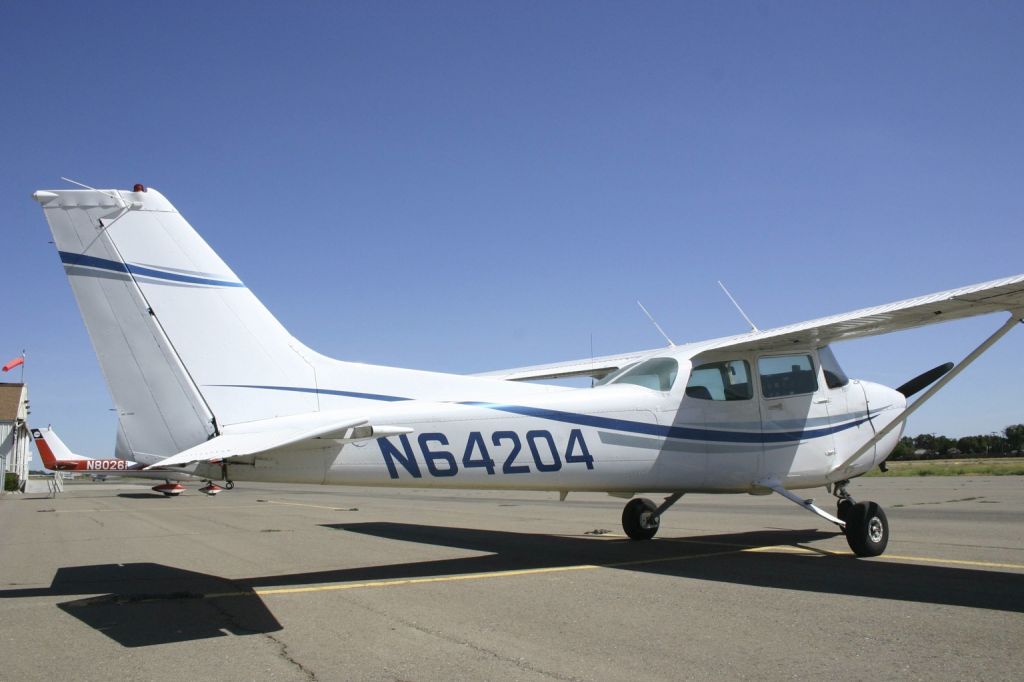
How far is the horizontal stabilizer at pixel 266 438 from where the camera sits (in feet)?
18.9

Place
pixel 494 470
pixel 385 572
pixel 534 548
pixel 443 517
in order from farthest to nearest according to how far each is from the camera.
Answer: pixel 443 517 → pixel 534 548 → pixel 385 572 → pixel 494 470

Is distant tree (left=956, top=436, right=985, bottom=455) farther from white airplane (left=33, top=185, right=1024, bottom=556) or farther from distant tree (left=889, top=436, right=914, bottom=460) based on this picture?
white airplane (left=33, top=185, right=1024, bottom=556)

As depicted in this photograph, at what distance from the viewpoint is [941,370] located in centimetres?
1025

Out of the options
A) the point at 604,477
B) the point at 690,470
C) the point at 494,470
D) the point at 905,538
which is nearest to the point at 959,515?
the point at 905,538

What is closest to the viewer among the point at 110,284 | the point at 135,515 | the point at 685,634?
the point at 685,634

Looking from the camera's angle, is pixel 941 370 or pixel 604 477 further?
pixel 941 370

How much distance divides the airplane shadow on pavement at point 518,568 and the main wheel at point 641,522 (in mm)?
200

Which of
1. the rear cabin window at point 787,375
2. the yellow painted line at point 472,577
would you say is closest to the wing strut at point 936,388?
the rear cabin window at point 787,375

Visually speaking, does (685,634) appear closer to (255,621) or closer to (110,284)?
(255,621)

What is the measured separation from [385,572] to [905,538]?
7206 mm

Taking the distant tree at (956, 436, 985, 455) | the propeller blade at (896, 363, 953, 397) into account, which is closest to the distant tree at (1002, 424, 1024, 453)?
the distant tree at (956, 436, 985, 455)

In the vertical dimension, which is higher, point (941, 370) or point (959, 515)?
point (941, 370)

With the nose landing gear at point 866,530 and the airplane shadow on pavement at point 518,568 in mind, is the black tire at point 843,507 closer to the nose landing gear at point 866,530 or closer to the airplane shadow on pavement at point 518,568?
the nose landing gear at point 866,530

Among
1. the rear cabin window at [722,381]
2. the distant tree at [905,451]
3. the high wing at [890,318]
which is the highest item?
the high wing at [890,318]
